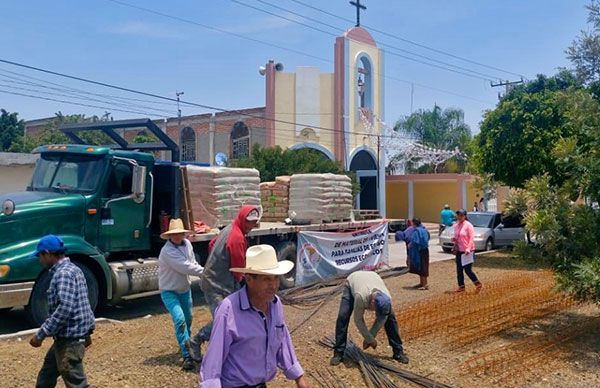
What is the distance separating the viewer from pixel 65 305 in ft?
15.0

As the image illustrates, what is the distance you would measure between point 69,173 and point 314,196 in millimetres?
5127

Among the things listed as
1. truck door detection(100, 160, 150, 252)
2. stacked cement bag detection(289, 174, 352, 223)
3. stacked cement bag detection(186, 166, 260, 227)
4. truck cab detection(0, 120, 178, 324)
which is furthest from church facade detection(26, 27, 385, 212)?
truck door detection(100, 160, 150, 252)

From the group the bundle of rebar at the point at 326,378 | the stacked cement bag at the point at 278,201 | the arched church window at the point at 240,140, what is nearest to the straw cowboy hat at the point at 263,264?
the bundle of rebar at the point at 326,378

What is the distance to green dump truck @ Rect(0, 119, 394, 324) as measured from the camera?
789 cm

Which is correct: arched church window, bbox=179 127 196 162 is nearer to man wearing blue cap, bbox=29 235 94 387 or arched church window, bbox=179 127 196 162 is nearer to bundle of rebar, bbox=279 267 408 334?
bundle of rebar, bbox=279 267 408 334

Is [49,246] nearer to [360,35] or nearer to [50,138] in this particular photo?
[360,35]

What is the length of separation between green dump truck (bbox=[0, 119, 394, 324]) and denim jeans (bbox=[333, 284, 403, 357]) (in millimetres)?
3833

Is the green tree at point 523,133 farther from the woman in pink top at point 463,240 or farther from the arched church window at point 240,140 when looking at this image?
the arched church window at point 240,140

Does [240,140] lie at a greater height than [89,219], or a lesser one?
greater

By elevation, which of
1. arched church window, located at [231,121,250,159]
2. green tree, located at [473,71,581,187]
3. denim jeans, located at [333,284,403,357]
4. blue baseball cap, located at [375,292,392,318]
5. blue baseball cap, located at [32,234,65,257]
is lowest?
denim jeans, located at [333,284,403,357]

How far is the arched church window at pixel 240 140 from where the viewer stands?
105 ft

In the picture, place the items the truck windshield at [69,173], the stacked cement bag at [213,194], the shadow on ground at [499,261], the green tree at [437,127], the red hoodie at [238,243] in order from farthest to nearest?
the green tree at [437,127], the shadow on ground at [499,261], the stacked cement bag at [213,194], the truck windshield at [69,173], the red hoodie at [238,243]

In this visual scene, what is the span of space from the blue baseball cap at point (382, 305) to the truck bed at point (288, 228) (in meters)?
4.24

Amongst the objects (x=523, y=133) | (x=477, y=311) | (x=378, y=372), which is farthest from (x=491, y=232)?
(x=378, y=372)
